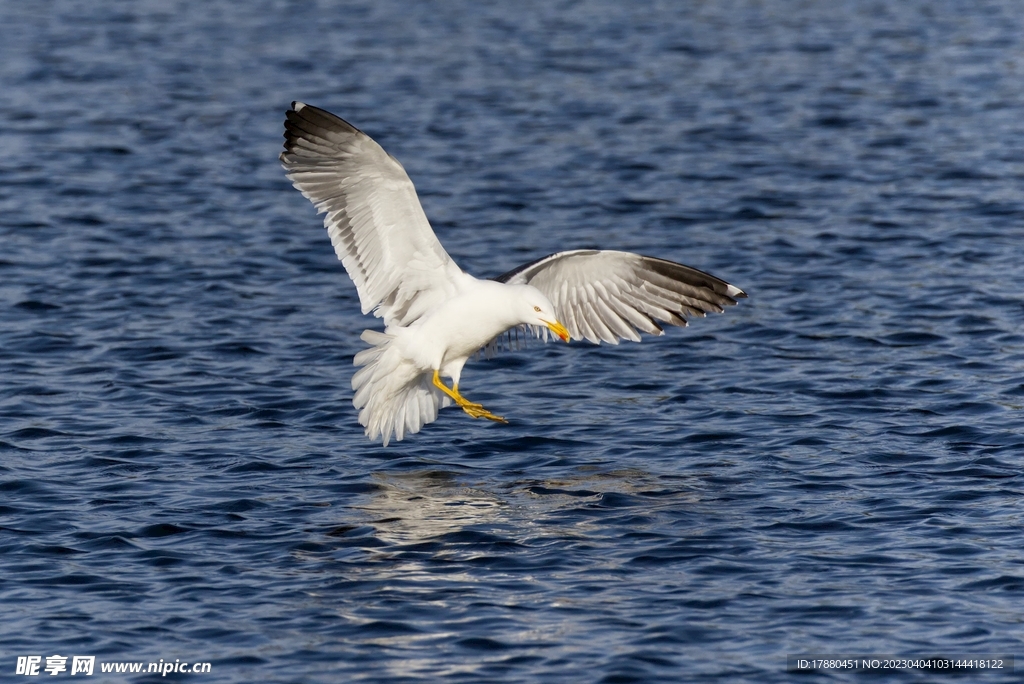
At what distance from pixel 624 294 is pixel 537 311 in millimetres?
1387

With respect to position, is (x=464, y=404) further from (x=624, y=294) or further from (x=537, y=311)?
(x=624, y=294)

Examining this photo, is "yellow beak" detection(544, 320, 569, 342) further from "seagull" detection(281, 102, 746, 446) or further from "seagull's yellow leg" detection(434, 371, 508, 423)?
"seagull's yellow leg" detection(434, 371, 508, 423)

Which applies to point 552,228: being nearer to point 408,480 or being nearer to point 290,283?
point 290,283

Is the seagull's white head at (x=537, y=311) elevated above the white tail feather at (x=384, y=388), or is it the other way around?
the seagull's white head at (x=537, y=311)

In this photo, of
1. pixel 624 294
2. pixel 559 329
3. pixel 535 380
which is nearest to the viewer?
pixel 559 329

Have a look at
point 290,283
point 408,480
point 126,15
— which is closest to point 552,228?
point 290,283

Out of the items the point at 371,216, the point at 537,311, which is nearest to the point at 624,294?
the point at 537,311

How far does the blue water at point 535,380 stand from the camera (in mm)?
8102

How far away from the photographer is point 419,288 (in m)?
10.7

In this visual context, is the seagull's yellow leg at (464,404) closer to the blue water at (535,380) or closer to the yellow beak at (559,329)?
the blue water at (535,380)

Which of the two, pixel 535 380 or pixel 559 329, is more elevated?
pixel 559 329

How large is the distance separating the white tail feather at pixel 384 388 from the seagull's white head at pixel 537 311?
0.87 metres

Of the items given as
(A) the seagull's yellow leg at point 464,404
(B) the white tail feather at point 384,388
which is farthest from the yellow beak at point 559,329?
(B) the white tail feather at point 384,388

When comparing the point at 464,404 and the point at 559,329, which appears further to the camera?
the point at 464,404
